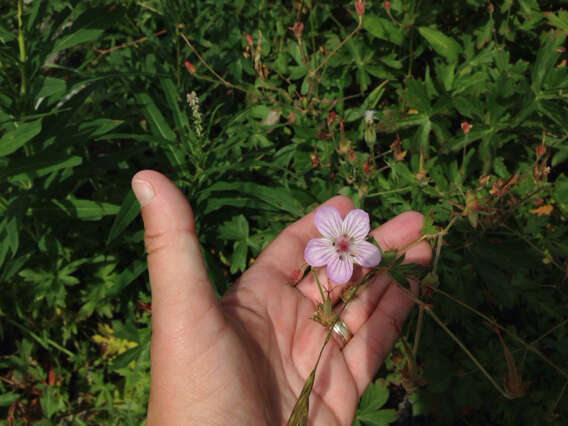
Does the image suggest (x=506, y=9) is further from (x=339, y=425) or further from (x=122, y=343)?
(x=122, y=343)

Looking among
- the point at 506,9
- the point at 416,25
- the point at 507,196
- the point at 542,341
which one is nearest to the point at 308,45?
the point at 416,25

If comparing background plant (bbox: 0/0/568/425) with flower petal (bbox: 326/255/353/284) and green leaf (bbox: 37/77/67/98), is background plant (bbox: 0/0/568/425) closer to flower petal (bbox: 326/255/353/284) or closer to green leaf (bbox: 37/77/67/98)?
green leaf (bbox: 37/77/67/98)

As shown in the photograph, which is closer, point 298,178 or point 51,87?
point 51,87

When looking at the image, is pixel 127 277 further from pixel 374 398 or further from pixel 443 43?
pixel 443 43

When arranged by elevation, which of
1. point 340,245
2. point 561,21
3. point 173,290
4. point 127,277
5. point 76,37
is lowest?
point 127,277

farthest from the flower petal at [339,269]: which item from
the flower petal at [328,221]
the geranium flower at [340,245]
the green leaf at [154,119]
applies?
the green leaf at [154,119]

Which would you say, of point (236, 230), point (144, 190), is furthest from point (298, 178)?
point (144, 190)

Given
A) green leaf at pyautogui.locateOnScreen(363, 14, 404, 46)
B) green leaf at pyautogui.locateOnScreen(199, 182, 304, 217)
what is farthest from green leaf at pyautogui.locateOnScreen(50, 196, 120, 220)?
green leaf at pyautogui.locateOnScreen(363, 14, 404, 46)

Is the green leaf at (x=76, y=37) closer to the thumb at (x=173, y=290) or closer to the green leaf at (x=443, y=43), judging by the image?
the thumb at (x=173, y=290)
